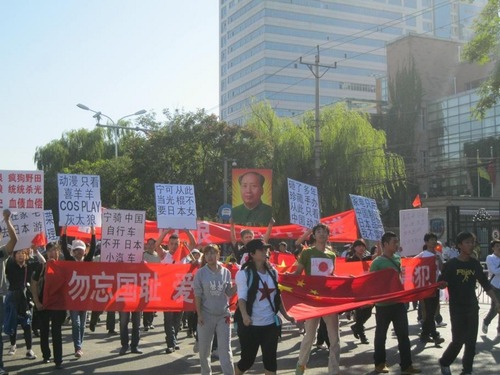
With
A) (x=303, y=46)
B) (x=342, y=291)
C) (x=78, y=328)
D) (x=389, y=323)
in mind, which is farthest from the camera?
(x=303, y=46)

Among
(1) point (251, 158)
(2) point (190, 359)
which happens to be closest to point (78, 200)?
(2) point (190, 359)

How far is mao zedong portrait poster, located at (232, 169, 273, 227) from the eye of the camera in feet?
41.8

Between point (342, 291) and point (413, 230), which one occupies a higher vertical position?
point (413, 230)

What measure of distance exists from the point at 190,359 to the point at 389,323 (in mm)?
3011

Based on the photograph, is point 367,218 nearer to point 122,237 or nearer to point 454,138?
point 122,237

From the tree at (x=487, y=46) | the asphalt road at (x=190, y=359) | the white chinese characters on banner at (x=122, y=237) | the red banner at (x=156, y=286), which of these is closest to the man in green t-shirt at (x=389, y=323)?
the red banner at (x=156, y=286)

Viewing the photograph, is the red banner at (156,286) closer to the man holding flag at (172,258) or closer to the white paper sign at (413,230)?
the man holding flag at (172,258)

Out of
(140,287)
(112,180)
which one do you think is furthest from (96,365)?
(112,180)

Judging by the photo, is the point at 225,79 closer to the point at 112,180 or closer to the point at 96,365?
the point at 112,180

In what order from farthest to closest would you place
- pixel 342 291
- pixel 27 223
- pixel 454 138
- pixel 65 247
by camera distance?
pixel 454 138
pixel 27 223
pixel 65 247
pixel 342 291

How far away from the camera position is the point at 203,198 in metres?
33.9

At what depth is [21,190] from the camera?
10578 millimetres

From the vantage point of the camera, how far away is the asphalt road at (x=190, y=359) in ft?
28.7

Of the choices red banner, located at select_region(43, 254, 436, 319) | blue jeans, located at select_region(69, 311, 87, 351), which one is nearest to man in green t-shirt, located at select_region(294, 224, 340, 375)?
red banner, located at select_region(43, 254, 436, 319)
